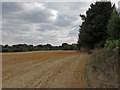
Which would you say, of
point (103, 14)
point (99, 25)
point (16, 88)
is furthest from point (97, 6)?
point (16, 88)

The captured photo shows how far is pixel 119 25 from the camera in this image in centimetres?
973

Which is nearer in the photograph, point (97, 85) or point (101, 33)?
point (97, 85)

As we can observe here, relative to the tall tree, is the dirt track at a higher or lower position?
lower

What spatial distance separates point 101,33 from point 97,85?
46.3 ft

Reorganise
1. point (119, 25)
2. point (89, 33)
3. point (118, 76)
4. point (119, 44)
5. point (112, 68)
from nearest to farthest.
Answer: point (118, 76), point (112, 68), point (119, 44), point (119, 25), point (89, 33)

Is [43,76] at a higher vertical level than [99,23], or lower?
lower

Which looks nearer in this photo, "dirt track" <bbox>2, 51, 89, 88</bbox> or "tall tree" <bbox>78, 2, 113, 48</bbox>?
"dirt track" <bbox>2, 51, 89, 88</bbox>

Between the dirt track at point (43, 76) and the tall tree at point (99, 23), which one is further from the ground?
the tall tree at point (99, 23)

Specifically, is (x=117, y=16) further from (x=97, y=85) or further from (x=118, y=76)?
(x=97, y=85)

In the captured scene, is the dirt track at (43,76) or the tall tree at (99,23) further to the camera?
the tall tree at (99,23)

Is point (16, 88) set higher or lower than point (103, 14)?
lower

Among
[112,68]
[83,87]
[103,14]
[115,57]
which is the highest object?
[103,14]

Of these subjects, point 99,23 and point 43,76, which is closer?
point 43,76

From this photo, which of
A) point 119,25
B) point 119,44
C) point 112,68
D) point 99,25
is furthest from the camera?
point 99,25
